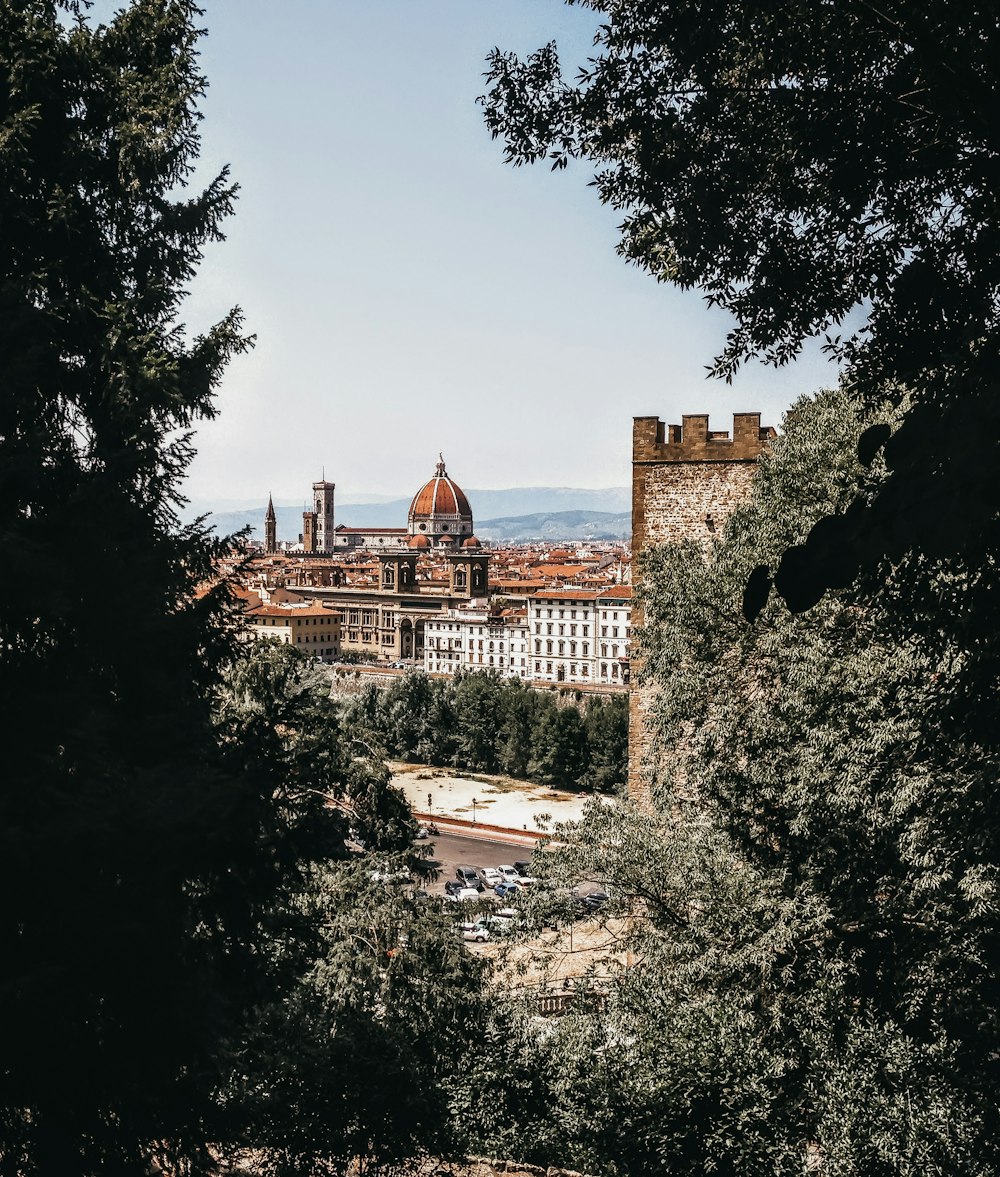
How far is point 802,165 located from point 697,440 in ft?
25.9

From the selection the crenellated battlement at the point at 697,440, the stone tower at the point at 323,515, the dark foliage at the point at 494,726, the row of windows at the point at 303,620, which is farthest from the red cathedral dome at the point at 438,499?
the crenellated battlement at the point at 697,440

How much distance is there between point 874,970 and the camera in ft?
24.7

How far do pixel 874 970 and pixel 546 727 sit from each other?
109 feet

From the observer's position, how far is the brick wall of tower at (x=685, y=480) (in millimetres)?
12297

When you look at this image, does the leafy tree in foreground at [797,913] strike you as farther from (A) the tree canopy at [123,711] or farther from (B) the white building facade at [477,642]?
(B) the white building facade at [477,642]

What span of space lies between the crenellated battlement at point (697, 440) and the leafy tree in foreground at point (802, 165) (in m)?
6.91

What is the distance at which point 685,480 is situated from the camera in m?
12.5

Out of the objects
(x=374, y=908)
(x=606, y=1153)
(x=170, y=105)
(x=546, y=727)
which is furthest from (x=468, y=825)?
(x=170, y=105)

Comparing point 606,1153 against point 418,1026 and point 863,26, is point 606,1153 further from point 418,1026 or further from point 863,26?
point 863,26

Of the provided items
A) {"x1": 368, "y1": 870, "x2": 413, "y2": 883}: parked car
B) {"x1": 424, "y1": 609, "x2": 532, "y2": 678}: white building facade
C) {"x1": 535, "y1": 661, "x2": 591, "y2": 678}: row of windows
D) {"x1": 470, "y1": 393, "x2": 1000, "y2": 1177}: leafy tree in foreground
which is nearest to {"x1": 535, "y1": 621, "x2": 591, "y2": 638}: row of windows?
{"x1": 424, "y1": 609, "x2": 532, "y2": 678}: white building facade

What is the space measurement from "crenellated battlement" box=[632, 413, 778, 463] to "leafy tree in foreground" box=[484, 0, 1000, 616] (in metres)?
6.91

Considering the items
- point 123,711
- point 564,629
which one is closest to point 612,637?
point 564,629

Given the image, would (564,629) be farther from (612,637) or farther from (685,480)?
(685,480)

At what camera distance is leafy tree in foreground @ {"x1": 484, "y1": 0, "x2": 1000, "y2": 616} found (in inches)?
161
